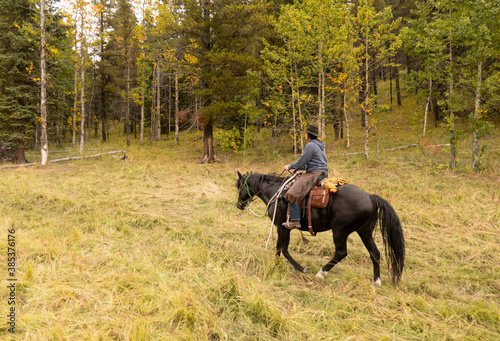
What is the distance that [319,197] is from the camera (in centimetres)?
499

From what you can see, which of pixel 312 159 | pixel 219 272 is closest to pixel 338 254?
pixel 312 159

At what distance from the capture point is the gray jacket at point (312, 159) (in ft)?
17.4

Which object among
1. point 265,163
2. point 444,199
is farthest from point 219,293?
point 265,163

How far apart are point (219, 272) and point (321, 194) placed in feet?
8.23

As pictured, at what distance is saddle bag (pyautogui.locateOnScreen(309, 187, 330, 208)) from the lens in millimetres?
4942

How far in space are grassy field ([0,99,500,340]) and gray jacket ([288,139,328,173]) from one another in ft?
6.98

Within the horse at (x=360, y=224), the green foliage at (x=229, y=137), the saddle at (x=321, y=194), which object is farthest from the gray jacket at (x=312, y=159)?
the green foliage at (x=229, y=137)

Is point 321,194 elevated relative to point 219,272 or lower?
elevated

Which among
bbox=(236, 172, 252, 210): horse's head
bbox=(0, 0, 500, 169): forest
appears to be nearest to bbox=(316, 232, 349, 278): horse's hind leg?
bbox=(236, 172, 252, 210): horse's head

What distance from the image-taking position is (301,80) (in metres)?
17.0

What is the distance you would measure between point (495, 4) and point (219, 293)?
1608cm

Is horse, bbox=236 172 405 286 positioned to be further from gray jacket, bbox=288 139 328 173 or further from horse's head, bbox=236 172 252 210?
horse's head, bbox=236 172 252 210

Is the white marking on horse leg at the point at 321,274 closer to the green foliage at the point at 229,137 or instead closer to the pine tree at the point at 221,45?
the pine tree at the point at 221,45

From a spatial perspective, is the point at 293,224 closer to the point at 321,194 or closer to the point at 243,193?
the point at 321,194
